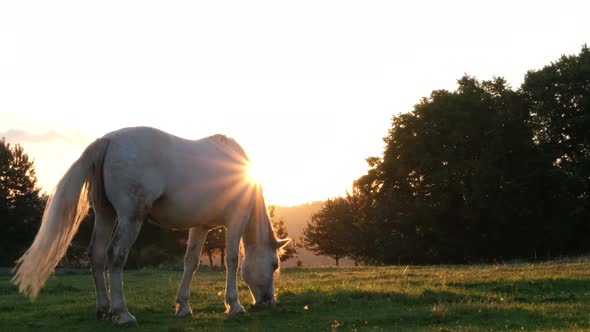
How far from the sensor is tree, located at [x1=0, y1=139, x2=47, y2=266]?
59031 mm

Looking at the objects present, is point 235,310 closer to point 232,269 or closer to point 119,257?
point 232,269

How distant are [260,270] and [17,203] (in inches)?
2124

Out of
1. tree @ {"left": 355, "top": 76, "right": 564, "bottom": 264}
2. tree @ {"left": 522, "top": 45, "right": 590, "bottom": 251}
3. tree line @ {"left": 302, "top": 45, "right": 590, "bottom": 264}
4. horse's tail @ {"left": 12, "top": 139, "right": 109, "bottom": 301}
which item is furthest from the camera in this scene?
tree @ {"left": 355, "top": 76, "right": 564, "bottom": 264}

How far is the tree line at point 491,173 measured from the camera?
4847cm

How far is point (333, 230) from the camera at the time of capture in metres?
81.2

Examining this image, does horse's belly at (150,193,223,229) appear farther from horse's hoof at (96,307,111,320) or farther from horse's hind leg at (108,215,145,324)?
horse's hoof at (96,307,111,320)

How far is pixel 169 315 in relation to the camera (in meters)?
12.0

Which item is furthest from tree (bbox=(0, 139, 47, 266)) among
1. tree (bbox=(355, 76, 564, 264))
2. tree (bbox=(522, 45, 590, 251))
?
tree (bbox=(522, 45, 590, 251))

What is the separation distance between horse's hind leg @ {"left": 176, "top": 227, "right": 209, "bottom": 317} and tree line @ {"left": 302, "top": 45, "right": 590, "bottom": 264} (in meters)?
→ 38.8

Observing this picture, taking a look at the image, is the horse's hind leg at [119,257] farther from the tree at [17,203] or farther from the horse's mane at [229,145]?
the tree at [17,203]

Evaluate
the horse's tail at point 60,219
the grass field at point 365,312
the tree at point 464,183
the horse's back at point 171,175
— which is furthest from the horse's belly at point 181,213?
the tree at point 464,183

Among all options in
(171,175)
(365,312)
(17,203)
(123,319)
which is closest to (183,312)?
(123,319)

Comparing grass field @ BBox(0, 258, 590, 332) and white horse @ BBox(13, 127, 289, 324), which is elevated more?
white horse @ BBox(13, 127, 289, 324)

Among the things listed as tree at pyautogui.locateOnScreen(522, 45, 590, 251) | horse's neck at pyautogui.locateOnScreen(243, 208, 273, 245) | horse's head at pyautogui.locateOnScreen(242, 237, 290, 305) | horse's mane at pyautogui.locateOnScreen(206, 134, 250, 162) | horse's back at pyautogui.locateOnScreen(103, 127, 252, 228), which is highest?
tree at pyautogui.locateOnScreen(522, 45, 590, 251)
